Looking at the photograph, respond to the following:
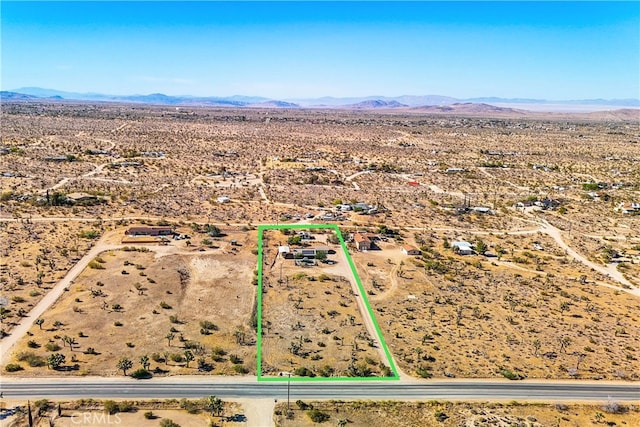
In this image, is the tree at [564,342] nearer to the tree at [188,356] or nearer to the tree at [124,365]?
the tree at [188,356]

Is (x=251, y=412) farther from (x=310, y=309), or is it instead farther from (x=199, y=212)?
(x=199, y=212)

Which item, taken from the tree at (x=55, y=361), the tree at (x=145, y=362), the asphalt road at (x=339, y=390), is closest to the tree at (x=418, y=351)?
the asphalt road at (x=339, y=390)

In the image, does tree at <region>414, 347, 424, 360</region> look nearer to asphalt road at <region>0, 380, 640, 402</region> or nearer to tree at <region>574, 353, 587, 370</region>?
asphalt road at <region>0, 380, 640, 402</region>

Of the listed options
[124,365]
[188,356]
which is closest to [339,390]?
[188,356]

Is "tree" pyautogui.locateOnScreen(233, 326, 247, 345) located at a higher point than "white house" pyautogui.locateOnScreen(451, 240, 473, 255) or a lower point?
lower

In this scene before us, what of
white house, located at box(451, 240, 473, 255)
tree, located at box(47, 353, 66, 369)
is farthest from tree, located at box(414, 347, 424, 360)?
tree, located at box(47, 353, 66, 369)

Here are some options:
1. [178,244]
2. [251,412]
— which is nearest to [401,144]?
[178,244]
